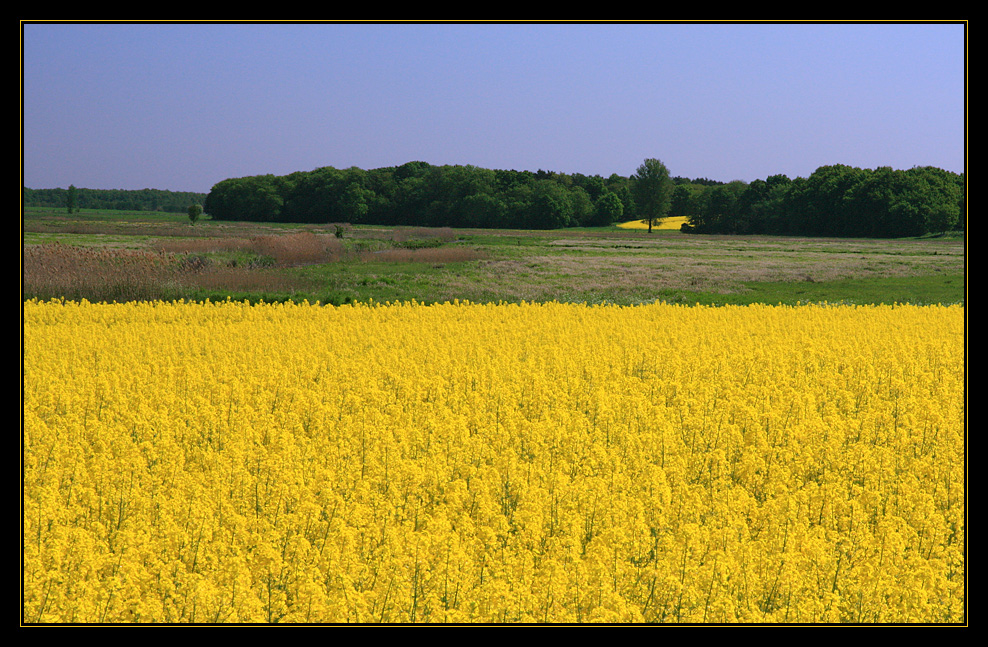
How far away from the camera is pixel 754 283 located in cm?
3116

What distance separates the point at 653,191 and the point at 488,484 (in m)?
126

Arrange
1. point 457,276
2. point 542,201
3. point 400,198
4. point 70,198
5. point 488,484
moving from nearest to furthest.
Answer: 1. point 488,484
2. point 457,276
3. point 70,198
4. point 400,198
5. point 542,201

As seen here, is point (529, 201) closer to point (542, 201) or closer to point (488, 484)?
point (542, 201)

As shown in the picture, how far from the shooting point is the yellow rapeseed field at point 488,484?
532 cm

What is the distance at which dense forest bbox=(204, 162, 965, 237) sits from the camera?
79625mm

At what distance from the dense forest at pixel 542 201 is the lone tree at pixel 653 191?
37.8ft

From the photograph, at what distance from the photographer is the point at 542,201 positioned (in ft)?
345

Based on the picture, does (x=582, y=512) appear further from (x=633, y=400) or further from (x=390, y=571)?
(x=633, y=400)

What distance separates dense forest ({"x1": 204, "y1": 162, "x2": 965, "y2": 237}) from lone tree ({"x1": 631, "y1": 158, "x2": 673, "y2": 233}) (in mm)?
11517

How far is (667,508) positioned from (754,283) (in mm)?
26249

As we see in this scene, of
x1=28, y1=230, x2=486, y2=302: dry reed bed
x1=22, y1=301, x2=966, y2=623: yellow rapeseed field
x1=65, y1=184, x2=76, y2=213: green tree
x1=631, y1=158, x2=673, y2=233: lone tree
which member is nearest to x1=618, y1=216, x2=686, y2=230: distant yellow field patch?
x1=631, y1=158, x2=673, y2=233: lone tree

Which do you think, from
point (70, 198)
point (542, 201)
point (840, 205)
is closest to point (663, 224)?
point (542, 201)

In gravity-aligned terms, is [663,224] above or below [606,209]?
below

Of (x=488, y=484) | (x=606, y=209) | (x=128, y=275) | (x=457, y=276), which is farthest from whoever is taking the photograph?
(x=606, y=209)
